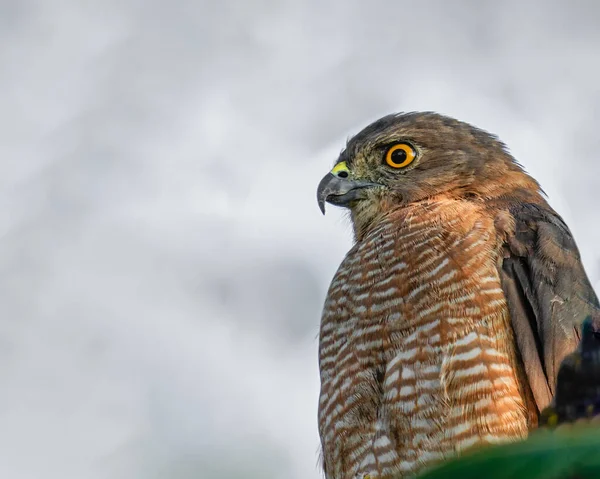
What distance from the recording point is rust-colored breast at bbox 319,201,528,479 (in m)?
4.94

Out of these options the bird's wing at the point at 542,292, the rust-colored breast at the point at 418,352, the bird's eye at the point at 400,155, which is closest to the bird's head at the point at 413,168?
the bird's eye at the point at 400,155

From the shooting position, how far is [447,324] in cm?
516

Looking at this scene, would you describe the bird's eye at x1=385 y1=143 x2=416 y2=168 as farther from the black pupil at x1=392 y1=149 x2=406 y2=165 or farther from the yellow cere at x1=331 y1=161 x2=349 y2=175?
the yellow cere at x1=331 y1=161 x2=349 y2=175

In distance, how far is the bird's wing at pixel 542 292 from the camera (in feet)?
16.4

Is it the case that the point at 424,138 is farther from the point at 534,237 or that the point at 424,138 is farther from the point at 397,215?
the point at 534,237

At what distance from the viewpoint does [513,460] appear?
72 cm

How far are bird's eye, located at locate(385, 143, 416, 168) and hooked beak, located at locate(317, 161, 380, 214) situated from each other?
0.85 ft

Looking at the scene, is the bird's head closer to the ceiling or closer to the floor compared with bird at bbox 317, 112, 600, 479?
closer to the ceiling

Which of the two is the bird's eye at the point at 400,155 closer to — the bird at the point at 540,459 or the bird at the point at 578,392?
the bird at the point at 578,392

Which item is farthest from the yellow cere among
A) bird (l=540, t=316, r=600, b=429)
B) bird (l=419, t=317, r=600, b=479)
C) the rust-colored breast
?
bird (l=419, t=317, r=600, b=479)

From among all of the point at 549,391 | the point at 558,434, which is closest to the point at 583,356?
the point at 558,434

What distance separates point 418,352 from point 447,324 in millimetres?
→ 269

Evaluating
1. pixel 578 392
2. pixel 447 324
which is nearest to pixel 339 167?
pixel 447 324

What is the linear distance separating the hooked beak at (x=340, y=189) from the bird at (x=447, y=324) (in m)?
0.45
